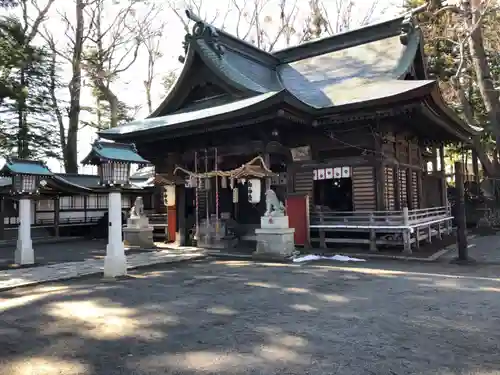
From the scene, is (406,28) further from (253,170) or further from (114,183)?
(114,183)

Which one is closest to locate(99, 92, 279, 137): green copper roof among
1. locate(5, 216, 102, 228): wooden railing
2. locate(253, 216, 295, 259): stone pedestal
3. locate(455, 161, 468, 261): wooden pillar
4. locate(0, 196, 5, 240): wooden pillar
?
locate(253, 216, 295, 259): stone pedestal

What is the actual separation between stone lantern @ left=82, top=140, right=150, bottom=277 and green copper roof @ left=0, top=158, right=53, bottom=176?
3.22 meters

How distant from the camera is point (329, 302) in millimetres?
6285

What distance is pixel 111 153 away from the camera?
9797mm

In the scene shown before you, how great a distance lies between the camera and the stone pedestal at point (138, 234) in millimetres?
15809

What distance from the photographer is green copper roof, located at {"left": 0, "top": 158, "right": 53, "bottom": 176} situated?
37.9 ft

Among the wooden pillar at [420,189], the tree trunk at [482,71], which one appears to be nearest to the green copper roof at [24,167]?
the wooden pillar at [420,189]

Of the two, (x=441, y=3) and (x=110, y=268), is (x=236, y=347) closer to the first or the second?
(x=110, y=268)

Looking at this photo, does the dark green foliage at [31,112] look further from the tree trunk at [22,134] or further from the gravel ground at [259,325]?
the gravel ground at [259,325]

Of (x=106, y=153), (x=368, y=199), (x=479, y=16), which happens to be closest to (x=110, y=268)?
(x=106, y=153)

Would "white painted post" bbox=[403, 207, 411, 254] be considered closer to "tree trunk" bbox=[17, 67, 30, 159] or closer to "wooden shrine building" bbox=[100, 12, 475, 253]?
"wooden shrine building" bbox=[100, 12, 475, 253]

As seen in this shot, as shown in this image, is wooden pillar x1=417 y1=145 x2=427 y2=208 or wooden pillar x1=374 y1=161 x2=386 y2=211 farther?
wooden pillar x1=417 y1=145 x2=427 y2=208

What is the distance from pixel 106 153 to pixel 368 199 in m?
8.31

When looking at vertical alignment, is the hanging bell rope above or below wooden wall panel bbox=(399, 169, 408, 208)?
above
